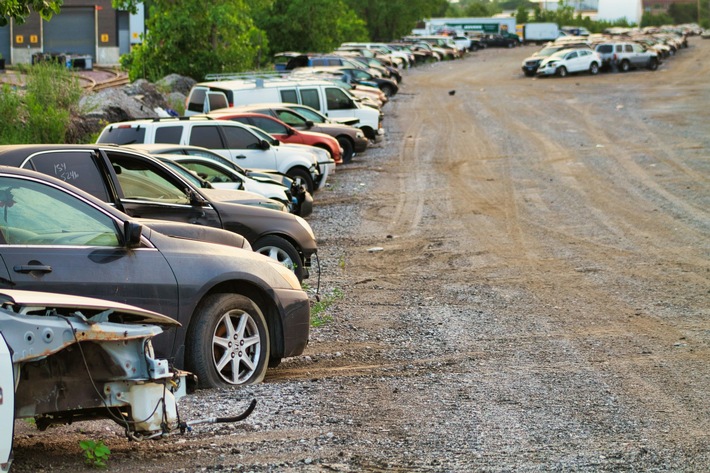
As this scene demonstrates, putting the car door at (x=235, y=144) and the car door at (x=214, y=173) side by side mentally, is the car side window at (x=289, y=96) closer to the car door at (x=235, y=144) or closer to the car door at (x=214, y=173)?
the car door at (x=235, y=144)

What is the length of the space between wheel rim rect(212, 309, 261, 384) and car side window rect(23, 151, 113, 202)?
236 centimetres

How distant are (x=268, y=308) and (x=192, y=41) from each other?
106 ft

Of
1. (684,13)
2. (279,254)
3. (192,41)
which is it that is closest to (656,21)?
(684,13)

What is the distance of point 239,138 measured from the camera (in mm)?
18938

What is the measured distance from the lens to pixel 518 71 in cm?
6347

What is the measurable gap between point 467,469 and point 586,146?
24574 millimetres

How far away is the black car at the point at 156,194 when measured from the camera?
9234 millimetres

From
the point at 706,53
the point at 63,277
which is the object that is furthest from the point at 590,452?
the point at 706,53

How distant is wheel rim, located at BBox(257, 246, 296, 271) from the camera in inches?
472

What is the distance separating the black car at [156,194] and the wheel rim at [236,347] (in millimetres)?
2405

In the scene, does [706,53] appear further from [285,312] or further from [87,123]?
[285,312]

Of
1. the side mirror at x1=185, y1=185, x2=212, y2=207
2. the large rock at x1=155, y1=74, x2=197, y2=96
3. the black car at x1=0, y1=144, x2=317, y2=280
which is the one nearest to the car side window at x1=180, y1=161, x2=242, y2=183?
the black car at x1=0, y1=144, x2=317, y2=280

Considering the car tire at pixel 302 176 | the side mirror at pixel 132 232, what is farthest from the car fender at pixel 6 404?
the car tire at pixel 302 176

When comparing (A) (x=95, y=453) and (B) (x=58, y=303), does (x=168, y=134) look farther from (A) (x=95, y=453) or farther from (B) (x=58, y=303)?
(B) (x=58, y=303)
